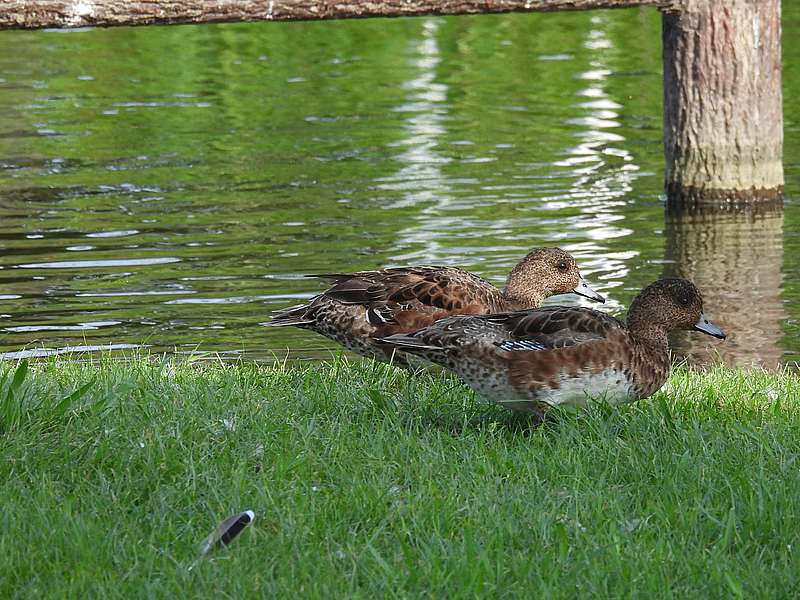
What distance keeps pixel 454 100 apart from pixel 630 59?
3.65 m

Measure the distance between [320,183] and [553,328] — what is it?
751 centimetres

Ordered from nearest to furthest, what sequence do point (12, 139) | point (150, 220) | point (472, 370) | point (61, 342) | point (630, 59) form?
1. point (472, 370)
2. point (61, 342)
3. point (150, 220)
4. point (12, 139)
5. point (630, 59)

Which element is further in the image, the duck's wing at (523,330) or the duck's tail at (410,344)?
the duck's tail at (410,344)

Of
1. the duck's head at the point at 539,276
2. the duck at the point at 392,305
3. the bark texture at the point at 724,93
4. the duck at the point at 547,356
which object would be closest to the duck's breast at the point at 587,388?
the duck at the point at 547,356

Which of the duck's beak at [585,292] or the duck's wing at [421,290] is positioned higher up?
the duck's wing at [421,290]

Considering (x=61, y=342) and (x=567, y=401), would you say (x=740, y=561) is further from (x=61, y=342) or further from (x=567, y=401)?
(x=61, y=342)

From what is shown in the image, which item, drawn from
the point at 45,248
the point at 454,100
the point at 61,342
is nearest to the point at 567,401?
the point at 61,342

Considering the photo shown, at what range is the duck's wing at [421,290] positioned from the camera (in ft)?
24.2

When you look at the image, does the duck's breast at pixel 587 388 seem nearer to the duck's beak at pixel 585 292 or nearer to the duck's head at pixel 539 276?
the duck's head at pixel 539 276

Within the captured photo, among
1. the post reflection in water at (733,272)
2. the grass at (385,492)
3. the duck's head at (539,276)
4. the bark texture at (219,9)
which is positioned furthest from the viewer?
the bark texture at (219,9)

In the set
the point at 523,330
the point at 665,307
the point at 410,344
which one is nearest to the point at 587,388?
the point at 523,330

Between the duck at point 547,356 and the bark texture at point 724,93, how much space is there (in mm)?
5313

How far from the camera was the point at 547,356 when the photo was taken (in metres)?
5.90

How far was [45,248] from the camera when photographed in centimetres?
1109
